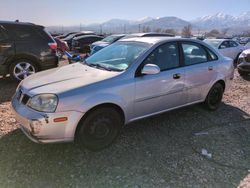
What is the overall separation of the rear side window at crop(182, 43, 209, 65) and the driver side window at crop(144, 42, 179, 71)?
23cm

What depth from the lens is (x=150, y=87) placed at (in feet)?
12.9

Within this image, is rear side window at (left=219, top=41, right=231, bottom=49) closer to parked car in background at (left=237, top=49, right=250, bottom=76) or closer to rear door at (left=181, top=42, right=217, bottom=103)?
parked car in background at (left=237, top=49, right=250, bottom=76)

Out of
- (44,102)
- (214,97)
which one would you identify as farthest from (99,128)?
(214,97)

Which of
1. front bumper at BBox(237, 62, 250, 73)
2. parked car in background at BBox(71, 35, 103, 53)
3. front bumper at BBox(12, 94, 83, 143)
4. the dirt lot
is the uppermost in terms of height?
front bumper at BBox(12, 94, 83, 143)

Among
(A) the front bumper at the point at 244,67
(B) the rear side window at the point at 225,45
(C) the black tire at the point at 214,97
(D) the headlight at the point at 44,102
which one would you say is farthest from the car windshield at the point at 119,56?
(B) the rear side window at the point at 225,45

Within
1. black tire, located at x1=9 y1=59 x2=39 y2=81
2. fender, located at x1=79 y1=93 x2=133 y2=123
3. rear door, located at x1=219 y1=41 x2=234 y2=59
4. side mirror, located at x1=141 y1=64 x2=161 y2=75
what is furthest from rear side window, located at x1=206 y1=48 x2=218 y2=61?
rear door, located at x1=219 y1=41 x2=234 y2=59

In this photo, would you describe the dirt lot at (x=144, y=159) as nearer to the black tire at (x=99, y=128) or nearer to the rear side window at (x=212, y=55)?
the black tire at (x=99, y=128)

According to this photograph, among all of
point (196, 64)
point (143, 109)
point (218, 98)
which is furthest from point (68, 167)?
point (218, 98)

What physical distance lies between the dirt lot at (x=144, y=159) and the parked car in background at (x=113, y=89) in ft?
1.06

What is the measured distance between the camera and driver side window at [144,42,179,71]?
409cm

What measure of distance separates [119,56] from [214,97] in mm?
2268

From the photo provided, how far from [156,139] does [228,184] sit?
50.9 inches

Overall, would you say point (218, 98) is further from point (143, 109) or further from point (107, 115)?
point (107, 115)

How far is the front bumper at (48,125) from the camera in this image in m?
3.13
